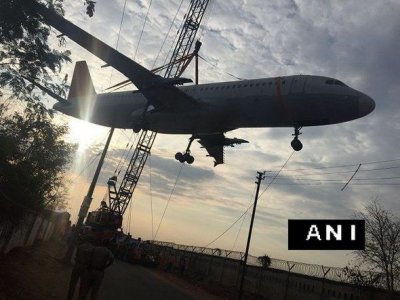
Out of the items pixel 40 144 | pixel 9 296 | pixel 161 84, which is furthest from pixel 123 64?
pixel 40 144

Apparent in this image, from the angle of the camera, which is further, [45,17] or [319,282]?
[319,282]

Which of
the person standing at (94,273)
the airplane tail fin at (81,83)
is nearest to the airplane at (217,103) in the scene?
the person standing at (94,273)

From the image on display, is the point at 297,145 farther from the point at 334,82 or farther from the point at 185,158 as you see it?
the point at 185,158

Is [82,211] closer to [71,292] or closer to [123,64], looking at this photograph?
[123,64]

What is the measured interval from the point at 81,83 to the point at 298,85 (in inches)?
1297

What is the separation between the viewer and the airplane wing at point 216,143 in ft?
97.8

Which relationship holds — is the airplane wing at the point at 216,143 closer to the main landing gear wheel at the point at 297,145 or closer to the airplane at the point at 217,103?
the airplane at the point at 217,103

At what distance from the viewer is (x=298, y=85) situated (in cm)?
2039

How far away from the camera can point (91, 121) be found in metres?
36.8

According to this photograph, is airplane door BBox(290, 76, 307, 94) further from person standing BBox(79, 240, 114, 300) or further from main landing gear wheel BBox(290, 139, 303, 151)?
person standing BBox(79, 240, 114, 300)

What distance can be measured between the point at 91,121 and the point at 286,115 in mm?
22255

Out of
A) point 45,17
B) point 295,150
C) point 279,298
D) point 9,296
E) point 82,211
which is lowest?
point 9,296

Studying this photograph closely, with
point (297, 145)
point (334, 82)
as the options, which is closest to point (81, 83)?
point (297, 145)

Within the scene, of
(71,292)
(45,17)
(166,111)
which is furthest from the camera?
(166,111)
